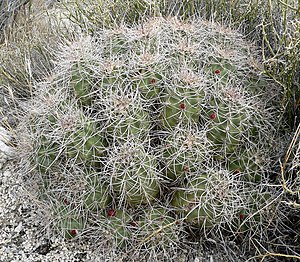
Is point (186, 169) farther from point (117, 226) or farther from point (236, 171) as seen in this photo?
point (117, 226)

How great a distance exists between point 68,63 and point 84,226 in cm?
111

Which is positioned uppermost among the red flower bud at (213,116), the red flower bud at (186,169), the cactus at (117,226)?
the red flower bud at (213,116)

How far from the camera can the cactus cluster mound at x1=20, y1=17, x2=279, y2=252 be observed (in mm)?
2570

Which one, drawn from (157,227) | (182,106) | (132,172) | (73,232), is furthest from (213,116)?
(73,232)

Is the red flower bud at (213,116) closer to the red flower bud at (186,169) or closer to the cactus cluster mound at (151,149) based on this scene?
the cactus cluster mound at (151,149)

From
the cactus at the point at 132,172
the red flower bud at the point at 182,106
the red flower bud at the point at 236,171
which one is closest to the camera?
the cactus at the point at 132,172

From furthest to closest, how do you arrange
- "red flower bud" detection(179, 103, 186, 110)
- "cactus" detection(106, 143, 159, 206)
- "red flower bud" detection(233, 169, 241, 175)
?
"red flower bud" detection(233, 169, 241, 175) < "red flower bud" detection(179, 103, 186, 110) < "cactus" detection(106, 143, 159, 206)

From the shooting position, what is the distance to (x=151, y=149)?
8.73 feet

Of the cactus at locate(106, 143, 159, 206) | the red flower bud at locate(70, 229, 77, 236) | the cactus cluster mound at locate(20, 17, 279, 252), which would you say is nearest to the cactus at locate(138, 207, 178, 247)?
the cactus cluster mound at locate(20, 17, 279, 252)

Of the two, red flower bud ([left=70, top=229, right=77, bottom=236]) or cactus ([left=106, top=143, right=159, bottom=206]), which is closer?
cactus ([left=106, top=143, right=159, bottom=206])

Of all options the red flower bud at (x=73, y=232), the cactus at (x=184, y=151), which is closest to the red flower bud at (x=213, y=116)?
the cactus at (x=184, y=151)

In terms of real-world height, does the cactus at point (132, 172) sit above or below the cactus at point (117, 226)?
above

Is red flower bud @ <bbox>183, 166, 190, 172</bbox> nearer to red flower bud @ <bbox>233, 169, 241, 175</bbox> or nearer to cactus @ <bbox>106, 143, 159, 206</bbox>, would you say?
cactus @ <bbox>106, 143, 159, 206</bbox>

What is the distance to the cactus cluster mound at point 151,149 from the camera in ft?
8.43
